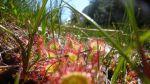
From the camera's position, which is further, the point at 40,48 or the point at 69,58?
the point at 40,48

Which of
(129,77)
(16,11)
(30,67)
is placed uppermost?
(16,11)

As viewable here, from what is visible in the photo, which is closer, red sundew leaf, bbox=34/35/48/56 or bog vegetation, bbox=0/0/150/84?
bog vegetation, bbox=0/0/150/84

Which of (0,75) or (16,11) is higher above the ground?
(16,11)

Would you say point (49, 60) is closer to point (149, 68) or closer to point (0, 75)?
point (0, 75)

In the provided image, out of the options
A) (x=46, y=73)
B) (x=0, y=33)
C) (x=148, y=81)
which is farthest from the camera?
(x=0, y=33)

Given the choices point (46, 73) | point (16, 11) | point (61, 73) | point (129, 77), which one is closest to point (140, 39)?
point (61, 73)

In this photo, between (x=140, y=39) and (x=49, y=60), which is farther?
(x=49, y=60)

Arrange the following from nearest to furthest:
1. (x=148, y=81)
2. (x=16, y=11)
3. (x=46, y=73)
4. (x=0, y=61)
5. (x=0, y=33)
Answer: (x=148, y=81) → (x=46, y=73) → (x=0, y=61) → (x=0, y=33) → (x=16, y=11)

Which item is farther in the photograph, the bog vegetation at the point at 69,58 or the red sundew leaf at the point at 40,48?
the red sundew leaf at the point at 40,48

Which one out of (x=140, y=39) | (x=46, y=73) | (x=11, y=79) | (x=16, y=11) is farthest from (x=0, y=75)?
(x=16, y=11)

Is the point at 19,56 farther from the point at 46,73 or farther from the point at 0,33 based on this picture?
the point at 0,33
